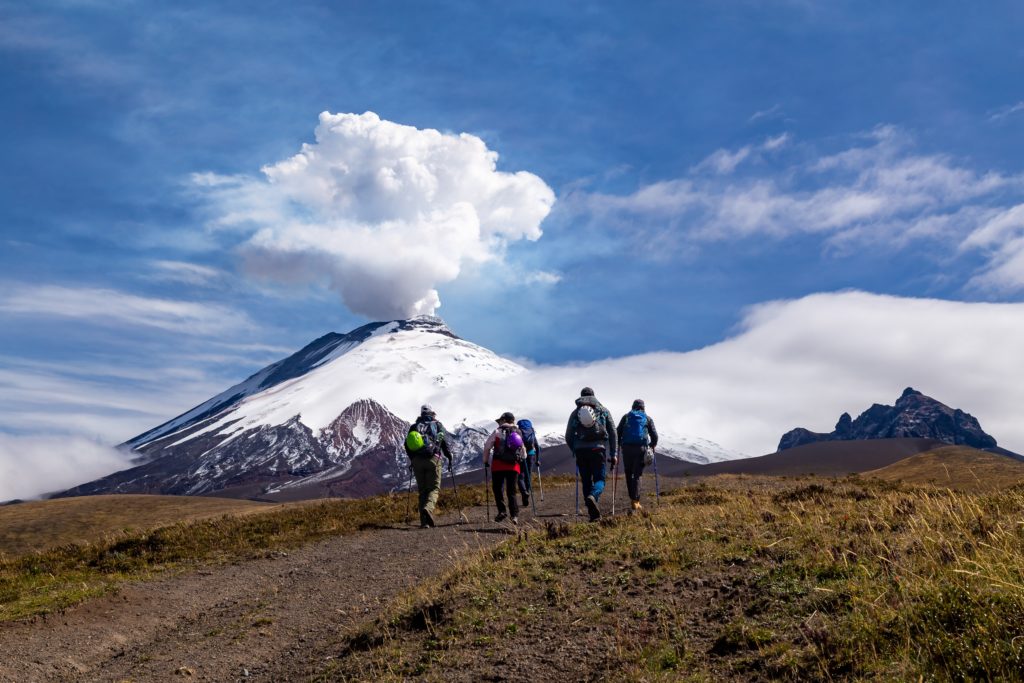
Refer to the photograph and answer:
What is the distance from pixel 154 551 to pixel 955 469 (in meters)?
36.2

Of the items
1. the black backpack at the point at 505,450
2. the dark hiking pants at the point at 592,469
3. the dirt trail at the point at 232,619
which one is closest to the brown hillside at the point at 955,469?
the dark hiking pants at the point at 592,469

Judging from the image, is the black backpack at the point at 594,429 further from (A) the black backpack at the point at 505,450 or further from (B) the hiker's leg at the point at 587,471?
(A) the black backpack at the point at 505,450

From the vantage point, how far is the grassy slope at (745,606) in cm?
632

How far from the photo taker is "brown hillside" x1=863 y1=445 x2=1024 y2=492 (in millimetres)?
29880

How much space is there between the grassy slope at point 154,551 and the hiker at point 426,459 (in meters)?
1.67

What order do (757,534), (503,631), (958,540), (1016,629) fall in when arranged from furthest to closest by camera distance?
(757,534) < (503,631) < (958,540) < (1016,629)

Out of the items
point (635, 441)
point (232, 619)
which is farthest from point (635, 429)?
point (232, 619)

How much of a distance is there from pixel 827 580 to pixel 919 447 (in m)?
163

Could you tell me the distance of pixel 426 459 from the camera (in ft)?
68.5

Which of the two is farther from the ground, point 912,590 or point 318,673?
point 912,590

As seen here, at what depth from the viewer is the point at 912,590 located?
6973mm

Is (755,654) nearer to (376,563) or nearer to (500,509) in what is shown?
(376,563)

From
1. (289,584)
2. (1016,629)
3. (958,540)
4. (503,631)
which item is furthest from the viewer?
(289,584)

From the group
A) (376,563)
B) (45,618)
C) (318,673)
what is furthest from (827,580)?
(45,618)
